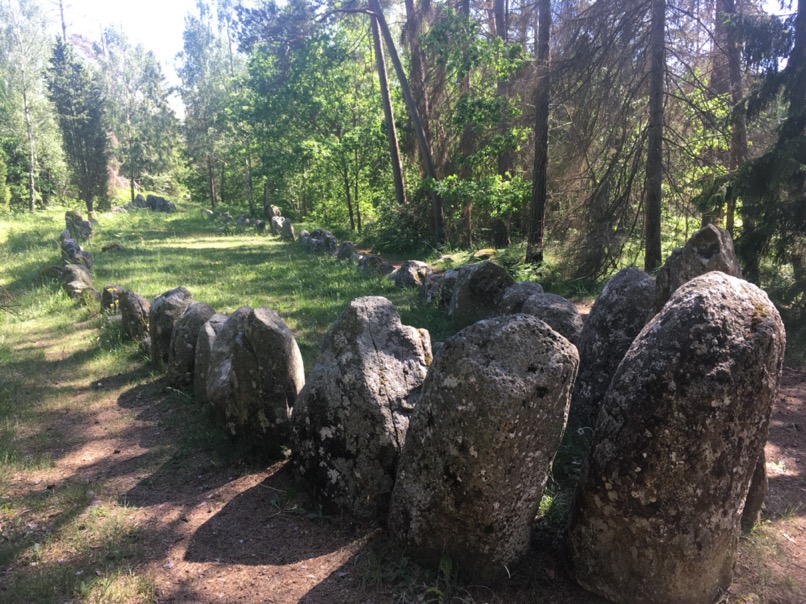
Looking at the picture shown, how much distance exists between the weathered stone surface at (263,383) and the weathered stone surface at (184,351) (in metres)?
1.58

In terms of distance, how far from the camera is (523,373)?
276 cm

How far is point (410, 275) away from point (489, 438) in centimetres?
855

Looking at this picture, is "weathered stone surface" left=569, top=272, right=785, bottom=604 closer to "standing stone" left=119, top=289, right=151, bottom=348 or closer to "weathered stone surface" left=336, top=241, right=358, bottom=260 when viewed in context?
"standing stone" left=119, top=289, right=151, bottom=348

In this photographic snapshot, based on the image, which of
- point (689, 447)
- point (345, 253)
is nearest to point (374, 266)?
point (345, 253)

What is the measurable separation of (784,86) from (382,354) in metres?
6.95

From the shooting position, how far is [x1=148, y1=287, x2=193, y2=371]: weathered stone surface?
640 cm

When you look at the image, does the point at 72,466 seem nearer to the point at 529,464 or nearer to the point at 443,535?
the point at 443,535

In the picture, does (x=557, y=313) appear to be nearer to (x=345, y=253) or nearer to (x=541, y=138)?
(x=541, y=138)

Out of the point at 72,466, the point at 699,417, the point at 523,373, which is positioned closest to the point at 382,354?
the point at 523,373

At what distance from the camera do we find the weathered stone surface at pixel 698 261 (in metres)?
3.84

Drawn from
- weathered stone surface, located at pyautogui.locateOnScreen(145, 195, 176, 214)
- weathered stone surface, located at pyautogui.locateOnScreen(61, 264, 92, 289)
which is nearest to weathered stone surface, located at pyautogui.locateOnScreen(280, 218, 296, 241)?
weathered stone surface, located at pyautogui.locateOnScreen(61, 264, 92, 289)

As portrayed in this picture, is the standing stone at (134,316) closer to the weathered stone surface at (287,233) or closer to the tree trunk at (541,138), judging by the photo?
the tree trunk at (541,138)

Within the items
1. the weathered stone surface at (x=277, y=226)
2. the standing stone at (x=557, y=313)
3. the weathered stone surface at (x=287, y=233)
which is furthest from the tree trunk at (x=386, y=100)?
the standing stone at (x=557, y=313)

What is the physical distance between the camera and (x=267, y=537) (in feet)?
11.2
